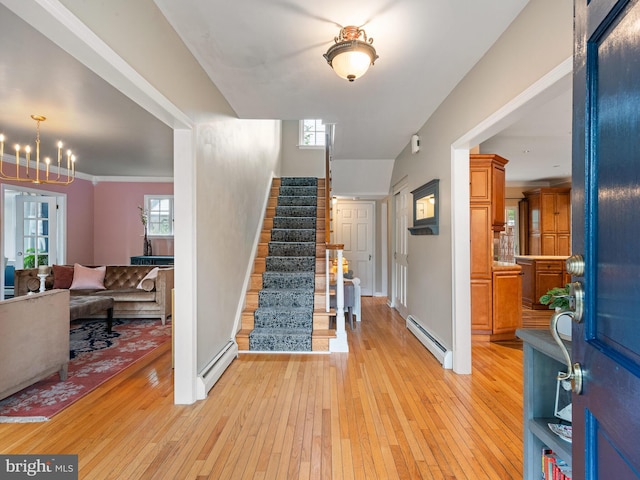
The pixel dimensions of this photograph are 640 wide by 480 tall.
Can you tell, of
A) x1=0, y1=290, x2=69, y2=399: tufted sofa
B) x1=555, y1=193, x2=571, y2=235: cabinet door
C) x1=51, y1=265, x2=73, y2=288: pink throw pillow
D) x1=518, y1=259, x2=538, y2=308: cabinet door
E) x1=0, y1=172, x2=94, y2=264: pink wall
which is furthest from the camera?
x1=555, y1=193, x2=571, y2=235: cabinet door

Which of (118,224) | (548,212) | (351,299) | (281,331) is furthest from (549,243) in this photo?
(118,224)

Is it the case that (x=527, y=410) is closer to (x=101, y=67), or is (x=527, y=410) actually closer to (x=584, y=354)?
(x=584, y=354)

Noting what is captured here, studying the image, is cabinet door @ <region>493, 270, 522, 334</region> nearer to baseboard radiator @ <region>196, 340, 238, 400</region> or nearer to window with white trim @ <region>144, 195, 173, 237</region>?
baseboard radiator @ <region>196, 340, 238, 400</region>

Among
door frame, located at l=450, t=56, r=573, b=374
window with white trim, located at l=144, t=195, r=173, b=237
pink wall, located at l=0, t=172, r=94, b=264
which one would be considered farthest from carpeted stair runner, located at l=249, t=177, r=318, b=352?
pink wall, located at l=0, t=172, r=94, b=264

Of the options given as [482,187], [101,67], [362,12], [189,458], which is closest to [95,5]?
[101,67]

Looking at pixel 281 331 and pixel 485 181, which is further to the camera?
pixel 485 181

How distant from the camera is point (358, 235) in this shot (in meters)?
7.36

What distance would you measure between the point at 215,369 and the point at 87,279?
11.5ft

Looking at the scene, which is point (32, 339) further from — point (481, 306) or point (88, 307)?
point (481, 306)

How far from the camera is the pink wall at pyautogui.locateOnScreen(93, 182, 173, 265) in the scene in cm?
721

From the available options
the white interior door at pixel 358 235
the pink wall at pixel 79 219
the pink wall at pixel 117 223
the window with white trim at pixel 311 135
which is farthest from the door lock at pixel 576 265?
the pink wall at pixel 79 219

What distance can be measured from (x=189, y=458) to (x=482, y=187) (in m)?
3.95

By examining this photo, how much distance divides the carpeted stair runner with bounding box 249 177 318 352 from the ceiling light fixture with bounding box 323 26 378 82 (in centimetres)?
261

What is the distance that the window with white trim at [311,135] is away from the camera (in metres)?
7.65
